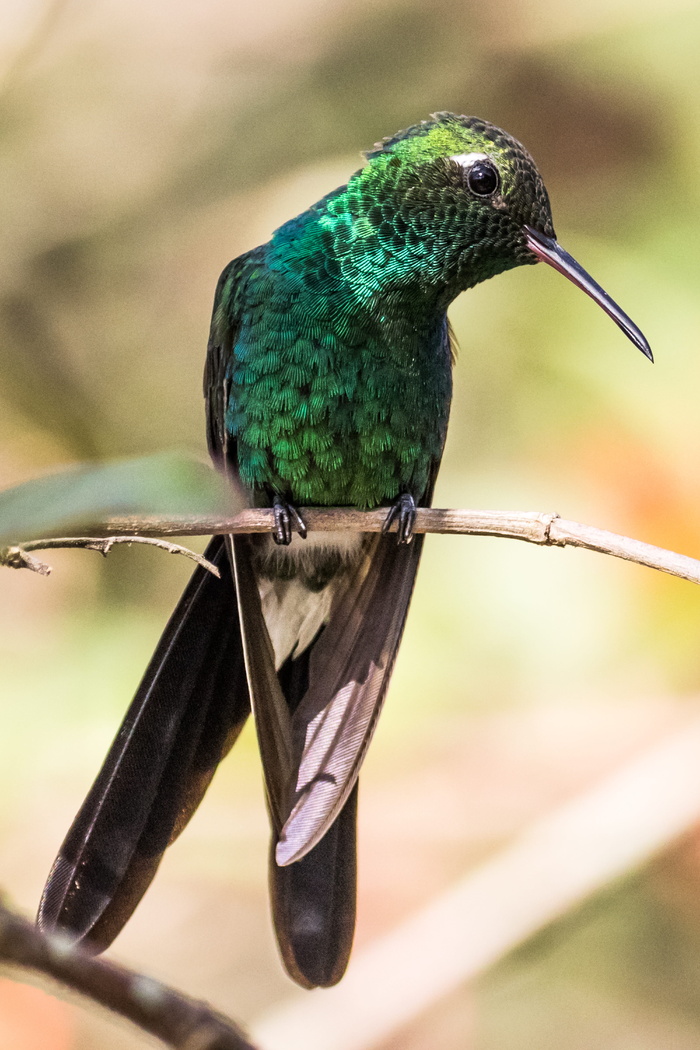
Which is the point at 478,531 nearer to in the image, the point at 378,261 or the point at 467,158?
the point at 378,261

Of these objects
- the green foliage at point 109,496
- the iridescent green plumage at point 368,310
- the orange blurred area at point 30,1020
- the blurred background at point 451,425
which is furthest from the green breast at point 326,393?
the green foliage at point 109,496

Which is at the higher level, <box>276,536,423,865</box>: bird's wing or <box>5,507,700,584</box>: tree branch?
<box>5,507,700,584</box>: tree branch

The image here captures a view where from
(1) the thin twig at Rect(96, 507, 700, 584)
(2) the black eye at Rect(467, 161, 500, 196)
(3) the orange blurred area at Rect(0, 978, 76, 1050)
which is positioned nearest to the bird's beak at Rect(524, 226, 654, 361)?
(2) the black eye at Rect(467, 161, 500, 196)

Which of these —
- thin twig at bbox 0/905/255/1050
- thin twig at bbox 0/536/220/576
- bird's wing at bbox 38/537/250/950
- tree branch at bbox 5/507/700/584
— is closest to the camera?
thin twig at bbox 0/905/255/1050

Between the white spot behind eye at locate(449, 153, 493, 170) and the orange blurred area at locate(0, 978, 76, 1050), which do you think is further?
the orange blurred area at locate(0, 978, 76, 1050)

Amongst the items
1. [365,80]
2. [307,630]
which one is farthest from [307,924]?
[365,80]

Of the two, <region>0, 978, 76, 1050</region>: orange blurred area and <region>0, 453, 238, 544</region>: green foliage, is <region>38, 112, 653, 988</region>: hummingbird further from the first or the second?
<region>0, 453, 238, 544</region>: green foliage

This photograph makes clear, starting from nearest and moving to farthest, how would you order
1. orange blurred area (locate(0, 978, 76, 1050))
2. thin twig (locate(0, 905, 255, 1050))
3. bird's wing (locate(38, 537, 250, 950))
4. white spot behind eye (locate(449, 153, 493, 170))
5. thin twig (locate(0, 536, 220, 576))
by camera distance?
thin twig (locate(0, 905, 255, 1050)) < thin twig (locate(0, 536, 220, 576)) < bird's wing (locate(38, 537, 250, 950)) < white spot behind eye (locate(449, 153, 493, 170)) < orange blurred area (locate(0, 978, 76, 1050))

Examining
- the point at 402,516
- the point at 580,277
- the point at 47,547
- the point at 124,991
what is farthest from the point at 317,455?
the point at 124,991
